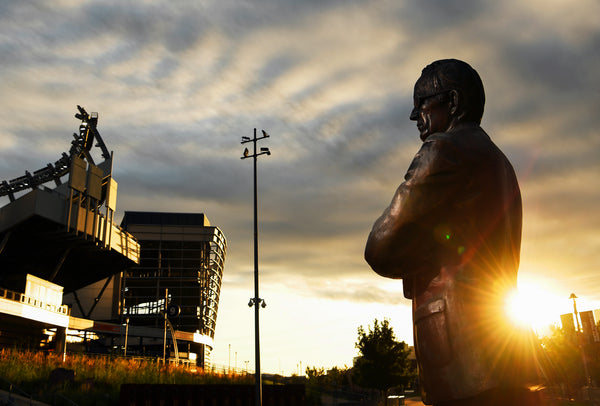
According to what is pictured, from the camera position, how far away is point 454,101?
8.57 ft

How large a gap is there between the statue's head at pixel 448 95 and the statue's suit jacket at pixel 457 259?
14cm

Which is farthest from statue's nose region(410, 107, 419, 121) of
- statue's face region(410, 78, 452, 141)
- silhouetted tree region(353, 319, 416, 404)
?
silhouetted tree region(353, 319, 416, 404)

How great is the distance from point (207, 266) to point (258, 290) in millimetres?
69446

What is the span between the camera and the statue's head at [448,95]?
2578mm

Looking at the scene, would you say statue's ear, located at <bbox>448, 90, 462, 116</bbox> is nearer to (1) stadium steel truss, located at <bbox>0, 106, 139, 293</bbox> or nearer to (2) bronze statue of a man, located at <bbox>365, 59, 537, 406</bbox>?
(2) bronze statue of a man, located at <bbox>365, 59, 537, 406</bbox>

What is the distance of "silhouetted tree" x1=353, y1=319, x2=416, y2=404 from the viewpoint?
39.3 metres

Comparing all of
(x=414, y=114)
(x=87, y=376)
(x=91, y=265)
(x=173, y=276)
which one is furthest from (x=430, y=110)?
(x=173, y=276)

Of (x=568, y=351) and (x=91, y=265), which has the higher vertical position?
(x=91, y=265)

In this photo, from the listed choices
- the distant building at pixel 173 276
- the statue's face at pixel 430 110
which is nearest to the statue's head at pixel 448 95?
the statue's face at pixel 430 110

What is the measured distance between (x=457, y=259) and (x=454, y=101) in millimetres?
826

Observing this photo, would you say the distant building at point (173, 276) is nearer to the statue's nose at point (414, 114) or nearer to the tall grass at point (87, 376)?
the tall grass at point (87, 376)

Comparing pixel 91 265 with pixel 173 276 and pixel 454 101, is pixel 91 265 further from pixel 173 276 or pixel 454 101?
pixel 454 101

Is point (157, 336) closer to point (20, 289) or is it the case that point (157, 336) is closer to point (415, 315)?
point (20, 289)

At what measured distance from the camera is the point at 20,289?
4425 cm
